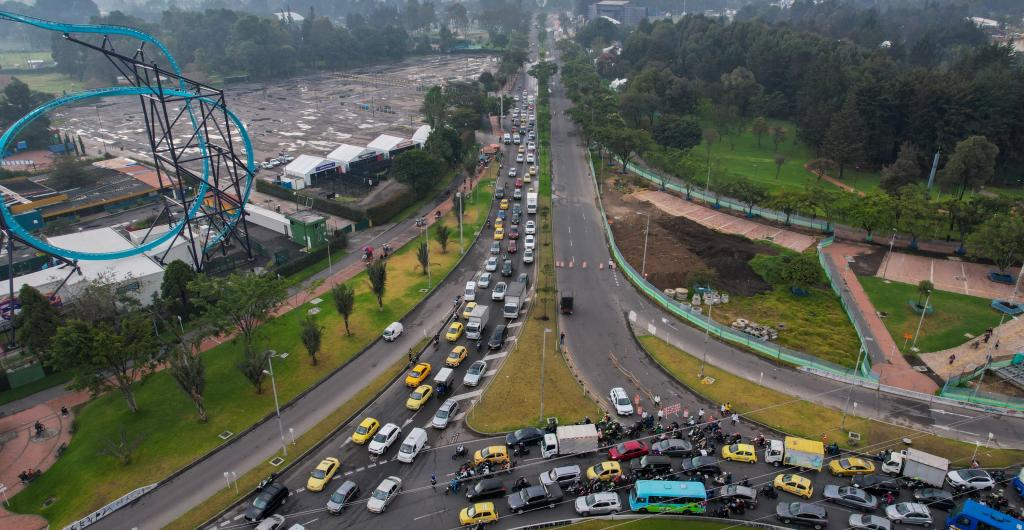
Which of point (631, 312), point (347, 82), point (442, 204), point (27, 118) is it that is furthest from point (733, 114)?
point (347, 82)

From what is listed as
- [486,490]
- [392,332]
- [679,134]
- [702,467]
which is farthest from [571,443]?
[679,134]

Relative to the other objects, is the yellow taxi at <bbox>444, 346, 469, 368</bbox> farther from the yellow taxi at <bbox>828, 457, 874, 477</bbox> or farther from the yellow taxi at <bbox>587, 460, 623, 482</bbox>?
the yellow taxi at <bbox>828, 457, 874, 477</bbox>

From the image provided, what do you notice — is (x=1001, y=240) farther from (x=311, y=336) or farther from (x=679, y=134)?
(x=311, y=336)

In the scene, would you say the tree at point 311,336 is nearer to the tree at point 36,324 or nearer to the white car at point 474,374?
the white car at point 474,374

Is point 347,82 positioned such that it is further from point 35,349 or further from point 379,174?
point 35,349

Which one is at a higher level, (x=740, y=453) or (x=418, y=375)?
(x=418, y=375)

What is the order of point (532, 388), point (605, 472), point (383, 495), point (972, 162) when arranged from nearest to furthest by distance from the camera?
1. point (383, 495)
2. point (605, 472)
3. point (532, 388)
4. point (972, 162)
